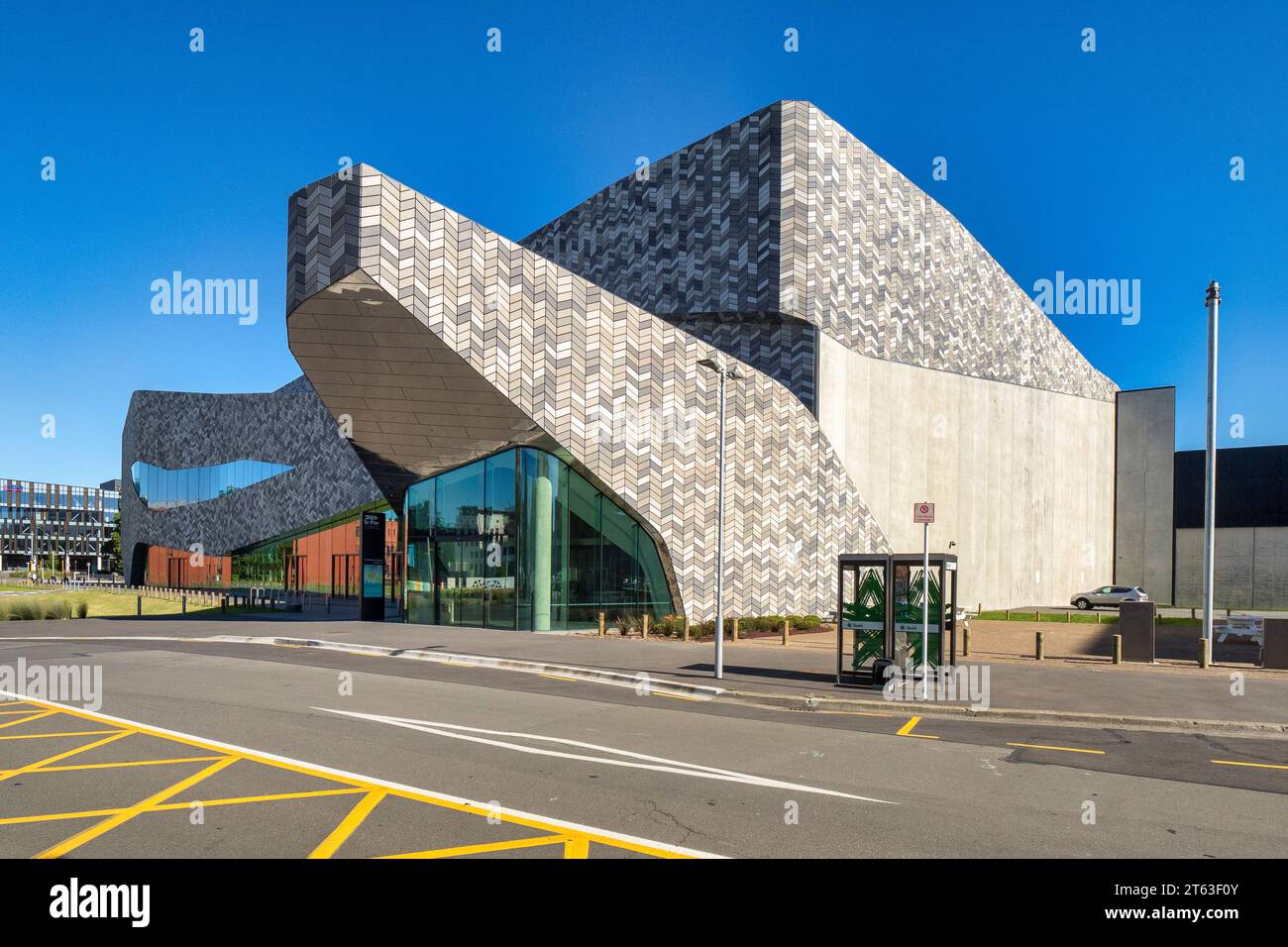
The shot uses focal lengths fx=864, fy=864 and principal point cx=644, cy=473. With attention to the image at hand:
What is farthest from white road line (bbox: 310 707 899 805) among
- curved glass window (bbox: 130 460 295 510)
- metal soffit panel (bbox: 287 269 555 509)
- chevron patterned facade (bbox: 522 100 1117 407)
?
curved glass window (bbox: 130 460 295 510)

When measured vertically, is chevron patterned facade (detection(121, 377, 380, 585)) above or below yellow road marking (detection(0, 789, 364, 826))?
above

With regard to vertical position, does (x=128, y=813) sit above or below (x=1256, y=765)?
above

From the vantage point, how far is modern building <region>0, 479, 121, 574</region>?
126062mm

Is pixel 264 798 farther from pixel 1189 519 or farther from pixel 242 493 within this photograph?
pixel 242 493

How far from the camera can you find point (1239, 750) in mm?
11047

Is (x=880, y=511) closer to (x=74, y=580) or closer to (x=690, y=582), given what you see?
(x=690, y=582)

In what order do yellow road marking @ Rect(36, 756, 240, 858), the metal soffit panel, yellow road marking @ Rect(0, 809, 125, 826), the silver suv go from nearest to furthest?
yellow road marking @ Rect(36, 756, 240, 858), yellow road marking @ Rect(0, 809, 125, 826), the metal soffit panel, the silver suv

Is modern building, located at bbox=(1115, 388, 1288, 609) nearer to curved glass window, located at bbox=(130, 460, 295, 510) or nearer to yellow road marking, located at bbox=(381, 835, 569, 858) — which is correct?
curved glass window, located at bbox=(130, 460, 295, 510)

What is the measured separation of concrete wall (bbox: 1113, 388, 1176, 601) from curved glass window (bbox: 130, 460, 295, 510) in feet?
197

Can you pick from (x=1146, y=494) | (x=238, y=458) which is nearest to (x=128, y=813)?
(x=1146, y=494)

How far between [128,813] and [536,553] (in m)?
22.5

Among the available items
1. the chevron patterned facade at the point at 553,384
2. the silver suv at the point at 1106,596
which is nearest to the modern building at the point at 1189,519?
the silver suv at the point at 1106,596

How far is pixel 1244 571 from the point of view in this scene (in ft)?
184

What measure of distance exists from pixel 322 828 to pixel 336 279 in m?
18.0
